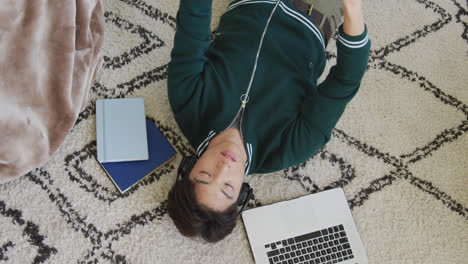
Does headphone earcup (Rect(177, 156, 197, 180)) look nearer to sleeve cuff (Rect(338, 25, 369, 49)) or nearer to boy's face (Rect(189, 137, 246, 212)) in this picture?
boy's face (Rect(189, 137, 246, 212))

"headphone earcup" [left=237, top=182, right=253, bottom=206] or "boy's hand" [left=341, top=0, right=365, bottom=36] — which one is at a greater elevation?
"boy's hand" [left=341, top=0, right=365, bottom=36]

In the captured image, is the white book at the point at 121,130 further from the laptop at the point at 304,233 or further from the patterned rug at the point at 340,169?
the laptop at the point at 304,233

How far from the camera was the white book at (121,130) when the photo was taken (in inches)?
44.3

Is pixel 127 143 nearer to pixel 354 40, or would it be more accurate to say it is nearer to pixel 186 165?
pixel 186 165

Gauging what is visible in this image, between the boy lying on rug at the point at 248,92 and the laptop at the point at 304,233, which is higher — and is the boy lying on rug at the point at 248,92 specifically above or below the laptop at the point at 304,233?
above

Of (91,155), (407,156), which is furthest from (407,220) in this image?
(91,155)

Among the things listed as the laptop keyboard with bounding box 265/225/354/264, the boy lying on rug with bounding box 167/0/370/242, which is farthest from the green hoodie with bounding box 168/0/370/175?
the laptop keyboard with bounding box 265/225/354/264

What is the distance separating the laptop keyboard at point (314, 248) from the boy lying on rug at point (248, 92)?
0.19 metres

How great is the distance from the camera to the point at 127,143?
113 centimetres

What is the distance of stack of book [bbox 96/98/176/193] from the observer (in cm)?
112

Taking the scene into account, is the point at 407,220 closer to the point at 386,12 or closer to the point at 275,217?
the point at 275,217

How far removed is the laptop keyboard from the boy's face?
263mm

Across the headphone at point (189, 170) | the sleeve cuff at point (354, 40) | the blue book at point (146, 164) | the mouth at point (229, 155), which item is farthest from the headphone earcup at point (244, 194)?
the sleeve cuff at point (354, 40)

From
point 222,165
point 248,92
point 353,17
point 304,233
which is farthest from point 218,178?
point 353,17
